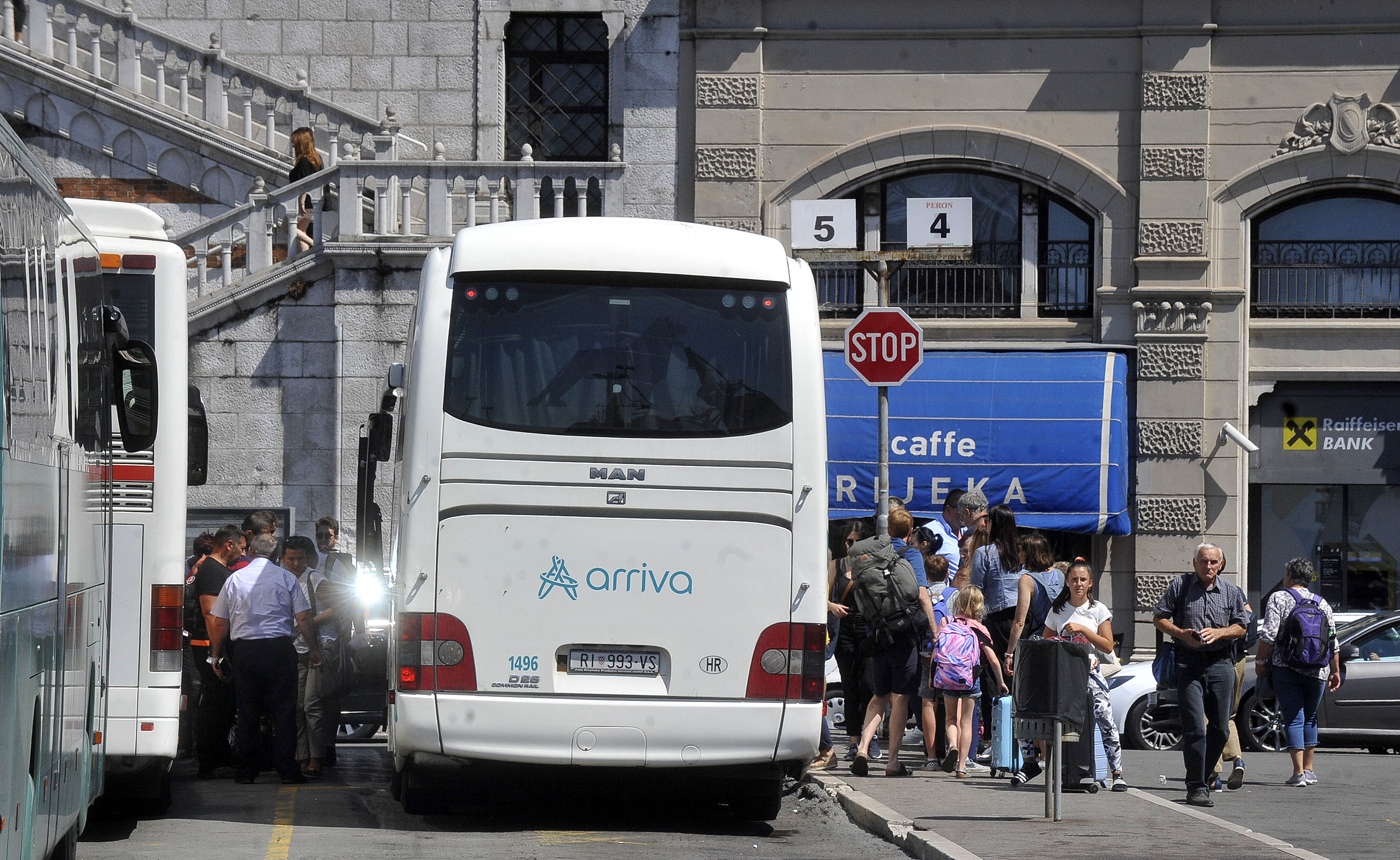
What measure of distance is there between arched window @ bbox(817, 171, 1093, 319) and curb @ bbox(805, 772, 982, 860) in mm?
10135

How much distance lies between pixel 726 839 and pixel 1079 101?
13.1m

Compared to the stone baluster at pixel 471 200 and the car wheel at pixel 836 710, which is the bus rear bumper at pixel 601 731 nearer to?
the car wheel at pixel 836 710

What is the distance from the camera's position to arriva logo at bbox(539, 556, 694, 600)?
949 cm

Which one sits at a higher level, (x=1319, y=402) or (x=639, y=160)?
(x=639, y=160)

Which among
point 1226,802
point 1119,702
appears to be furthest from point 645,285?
point 1119,702

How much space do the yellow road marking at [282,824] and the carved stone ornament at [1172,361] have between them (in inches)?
467

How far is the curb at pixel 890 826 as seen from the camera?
28.1 feet

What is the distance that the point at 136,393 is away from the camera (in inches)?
348

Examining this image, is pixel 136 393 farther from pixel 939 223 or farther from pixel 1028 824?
pixel 939 223

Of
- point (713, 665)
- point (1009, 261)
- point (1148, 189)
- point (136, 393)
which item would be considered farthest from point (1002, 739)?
point (1148, 189)

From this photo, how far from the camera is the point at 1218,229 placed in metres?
20.6

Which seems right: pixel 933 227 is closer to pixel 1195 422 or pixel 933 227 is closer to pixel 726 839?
pixel 726 839

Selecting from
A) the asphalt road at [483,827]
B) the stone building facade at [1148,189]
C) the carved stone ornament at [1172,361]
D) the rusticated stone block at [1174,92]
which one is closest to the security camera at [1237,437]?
the stone building facade at [1148,189]

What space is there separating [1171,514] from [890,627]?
937 centimetres
